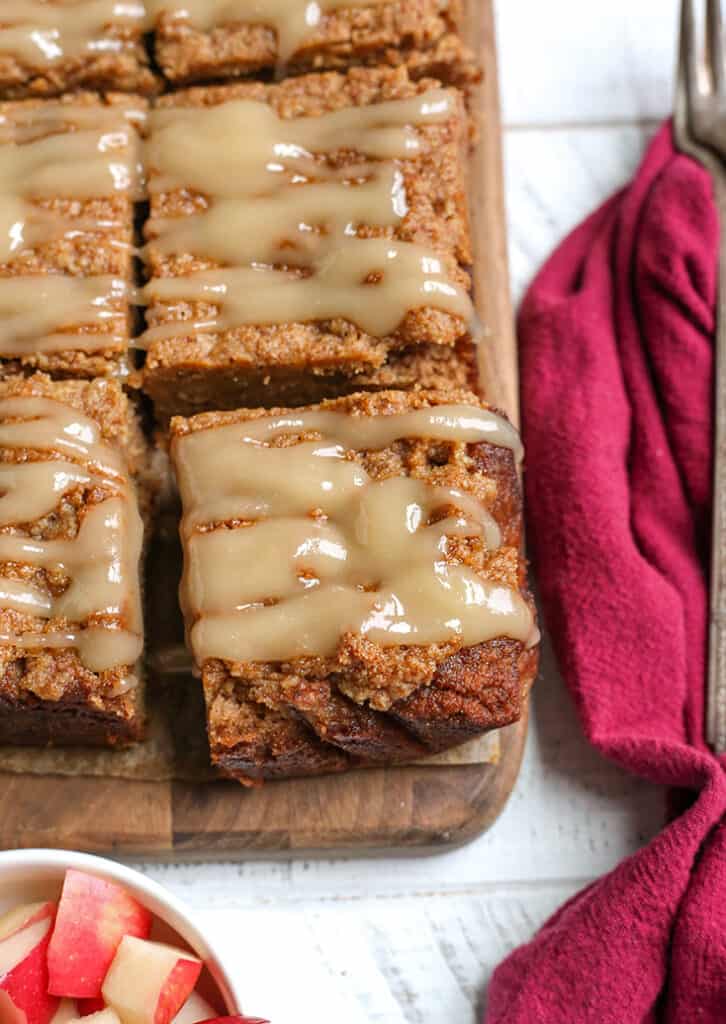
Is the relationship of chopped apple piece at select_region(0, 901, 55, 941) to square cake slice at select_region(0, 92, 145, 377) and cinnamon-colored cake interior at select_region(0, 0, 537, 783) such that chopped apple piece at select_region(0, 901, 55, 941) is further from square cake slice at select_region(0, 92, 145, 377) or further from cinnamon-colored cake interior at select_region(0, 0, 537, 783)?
square cake slice at select_region(0, 92, 145, 377)

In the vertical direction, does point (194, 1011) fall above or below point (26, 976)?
below

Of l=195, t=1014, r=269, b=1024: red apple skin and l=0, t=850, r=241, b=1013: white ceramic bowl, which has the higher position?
l=0, t=850, r=241, b=1013: white ceramic bowl

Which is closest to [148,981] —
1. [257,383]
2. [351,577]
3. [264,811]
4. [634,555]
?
[264,811]

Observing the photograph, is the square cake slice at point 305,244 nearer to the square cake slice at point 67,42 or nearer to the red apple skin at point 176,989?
the square cake slice at point 67,42

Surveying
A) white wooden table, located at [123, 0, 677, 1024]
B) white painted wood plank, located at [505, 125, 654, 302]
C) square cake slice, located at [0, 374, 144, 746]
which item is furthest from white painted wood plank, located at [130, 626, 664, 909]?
white painted wood plank, located at [505, 125, 654, 302]

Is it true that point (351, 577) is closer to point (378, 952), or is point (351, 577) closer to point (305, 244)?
point (305, 244)

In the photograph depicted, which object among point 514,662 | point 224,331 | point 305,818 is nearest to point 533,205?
point 224,331

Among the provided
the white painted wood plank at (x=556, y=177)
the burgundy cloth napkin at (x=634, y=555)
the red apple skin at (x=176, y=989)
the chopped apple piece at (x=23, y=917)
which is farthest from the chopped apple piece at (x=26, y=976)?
the white painted wood plank at (x=556, y=177)
